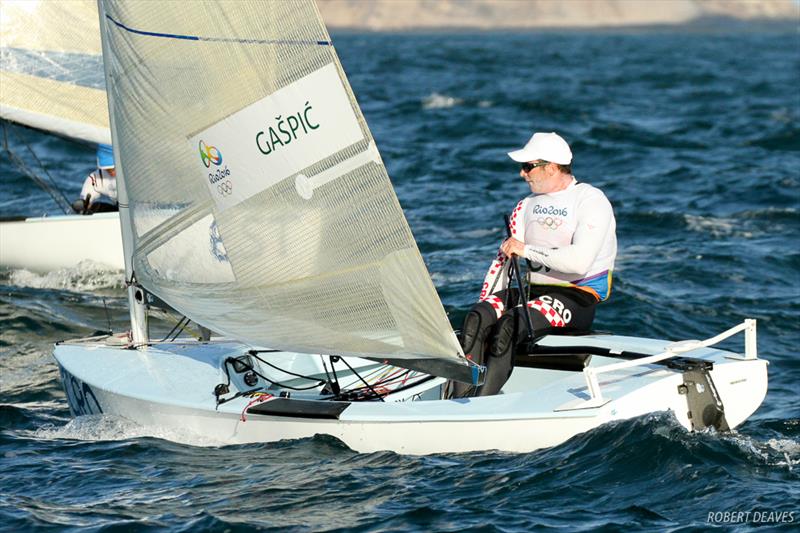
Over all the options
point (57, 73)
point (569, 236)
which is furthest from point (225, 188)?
point (57, 73)

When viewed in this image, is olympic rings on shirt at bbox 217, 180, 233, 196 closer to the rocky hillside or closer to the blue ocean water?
the blue ocean water

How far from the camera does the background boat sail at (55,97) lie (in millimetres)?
10641

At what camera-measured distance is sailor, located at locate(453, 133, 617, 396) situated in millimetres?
5965

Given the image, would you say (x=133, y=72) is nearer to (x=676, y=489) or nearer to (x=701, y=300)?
(x=676, y=489)

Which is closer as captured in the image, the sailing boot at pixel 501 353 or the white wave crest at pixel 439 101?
the sailing boot at pixel 501 353

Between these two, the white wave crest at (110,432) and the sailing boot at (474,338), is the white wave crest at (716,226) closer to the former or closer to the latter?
the sailing boot at (474,338)

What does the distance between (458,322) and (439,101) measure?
15970 mm

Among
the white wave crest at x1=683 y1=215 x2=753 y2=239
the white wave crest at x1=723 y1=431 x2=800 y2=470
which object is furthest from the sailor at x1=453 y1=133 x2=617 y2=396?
the white wave crest at x1=683 y1=215 x2=753 y2=239

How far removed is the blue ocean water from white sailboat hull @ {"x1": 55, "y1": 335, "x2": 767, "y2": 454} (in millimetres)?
74

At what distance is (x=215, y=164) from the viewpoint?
5895 millimetres

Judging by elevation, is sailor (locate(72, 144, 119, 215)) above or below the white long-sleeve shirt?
above

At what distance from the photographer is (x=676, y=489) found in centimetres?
526

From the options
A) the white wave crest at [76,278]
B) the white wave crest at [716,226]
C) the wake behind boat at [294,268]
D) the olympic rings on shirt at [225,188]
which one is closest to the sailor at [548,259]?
the wake behind boat at [294,268]

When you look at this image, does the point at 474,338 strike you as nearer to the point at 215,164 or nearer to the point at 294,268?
the point at 294,268
